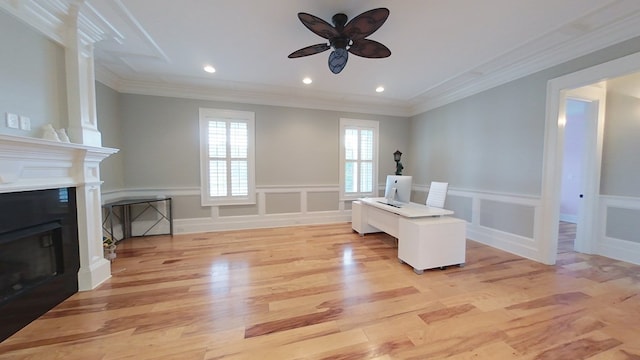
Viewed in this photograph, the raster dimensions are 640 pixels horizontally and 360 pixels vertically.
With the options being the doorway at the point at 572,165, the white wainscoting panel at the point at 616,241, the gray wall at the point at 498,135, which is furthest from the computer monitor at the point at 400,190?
the doorway at the point at 572,165

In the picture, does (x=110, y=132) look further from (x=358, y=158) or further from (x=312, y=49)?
(x=358, y=158)

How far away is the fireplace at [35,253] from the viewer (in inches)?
67.6

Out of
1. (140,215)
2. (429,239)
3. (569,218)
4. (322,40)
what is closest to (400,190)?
(429,239)

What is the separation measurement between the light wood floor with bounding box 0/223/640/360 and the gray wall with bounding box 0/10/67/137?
→ 1.69 meters

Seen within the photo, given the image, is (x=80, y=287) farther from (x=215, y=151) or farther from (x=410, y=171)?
(x=410, y=171)

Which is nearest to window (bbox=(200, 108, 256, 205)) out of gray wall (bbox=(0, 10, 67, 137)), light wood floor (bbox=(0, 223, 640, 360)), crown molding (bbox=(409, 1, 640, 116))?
light wood floor (bbox=(0, 223, 640, 360))

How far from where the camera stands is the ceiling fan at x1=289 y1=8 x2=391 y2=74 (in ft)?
6.35

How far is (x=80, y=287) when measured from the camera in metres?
2.31

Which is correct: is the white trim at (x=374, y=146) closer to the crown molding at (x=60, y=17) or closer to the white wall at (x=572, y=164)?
the crown molding at (x=60, y=17)

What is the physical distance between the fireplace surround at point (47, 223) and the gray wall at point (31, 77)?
0.26 metres

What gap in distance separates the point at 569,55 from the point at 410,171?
3.22 meters

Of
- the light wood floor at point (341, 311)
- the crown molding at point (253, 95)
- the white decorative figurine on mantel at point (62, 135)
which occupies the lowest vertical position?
the light wood floor at point (341, 311)

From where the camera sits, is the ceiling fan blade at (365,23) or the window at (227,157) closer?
the ceiling fan blade at (365,23)

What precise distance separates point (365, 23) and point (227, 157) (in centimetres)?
347
